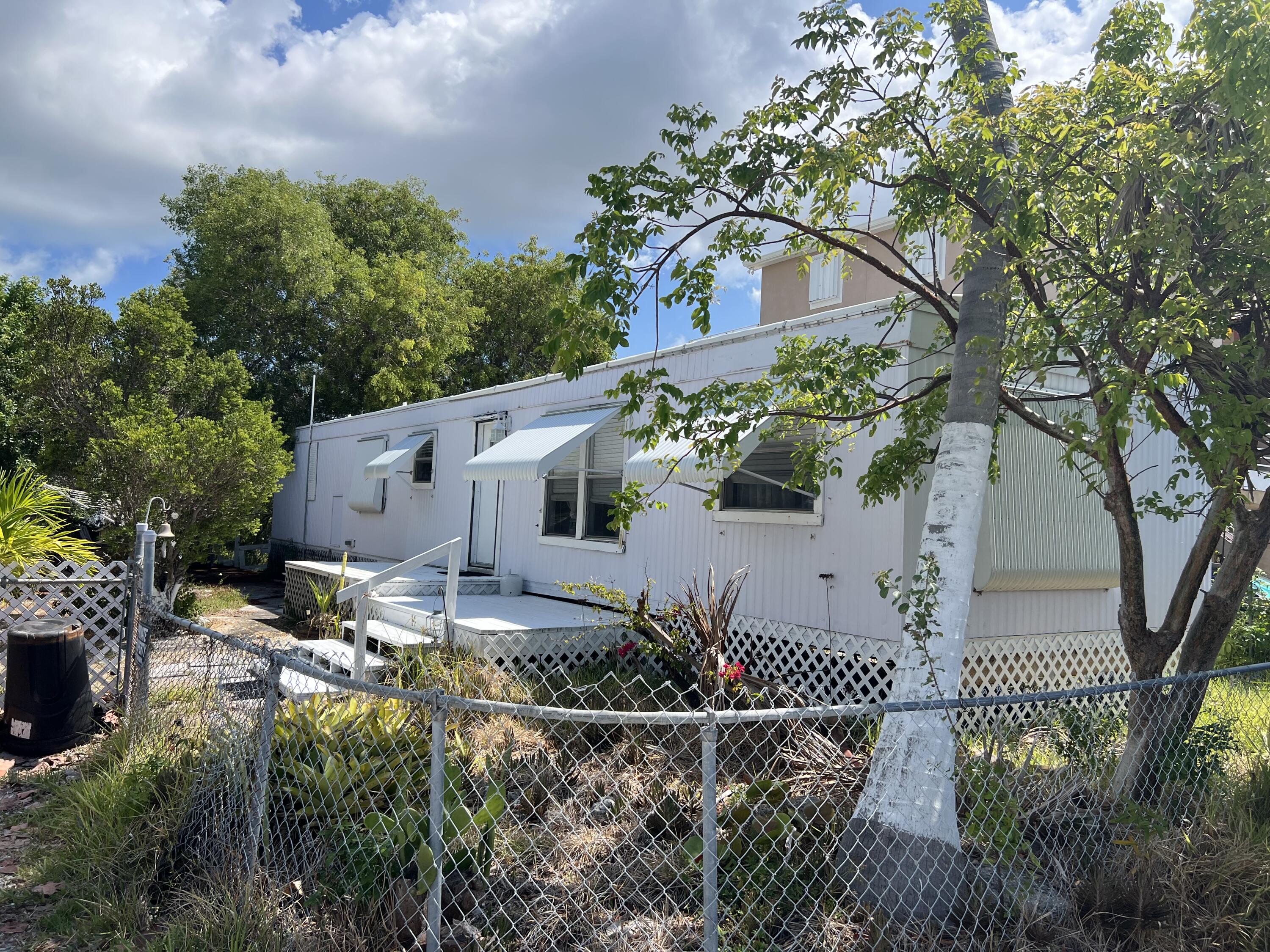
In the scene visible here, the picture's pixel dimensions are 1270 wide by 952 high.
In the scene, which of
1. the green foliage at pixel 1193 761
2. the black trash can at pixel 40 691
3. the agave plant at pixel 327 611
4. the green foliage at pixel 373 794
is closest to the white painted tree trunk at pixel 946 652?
the green foliage at pixel 1193 761

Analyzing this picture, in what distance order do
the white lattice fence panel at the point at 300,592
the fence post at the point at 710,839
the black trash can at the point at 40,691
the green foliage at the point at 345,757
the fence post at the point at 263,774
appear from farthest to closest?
the white lattice fence panel at the point at 300,592 → the black trash can at the point at 40,691 → the green foliage at the point at 345,757 → the fence post at the point at 263,774 → the fence post at the point at 710,839

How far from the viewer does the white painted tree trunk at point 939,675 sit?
369 cm

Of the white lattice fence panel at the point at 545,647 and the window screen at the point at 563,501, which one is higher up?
the window screen at the point at 563,501

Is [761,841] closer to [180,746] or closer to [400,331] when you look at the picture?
[180,746]

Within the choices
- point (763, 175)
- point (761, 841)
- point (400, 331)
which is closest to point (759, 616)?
point (761, 841)

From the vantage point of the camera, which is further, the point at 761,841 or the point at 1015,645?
the point at 1015,645

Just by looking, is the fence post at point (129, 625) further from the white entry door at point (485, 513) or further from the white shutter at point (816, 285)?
the white shutter at point (816, 285)

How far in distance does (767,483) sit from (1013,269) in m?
3.23

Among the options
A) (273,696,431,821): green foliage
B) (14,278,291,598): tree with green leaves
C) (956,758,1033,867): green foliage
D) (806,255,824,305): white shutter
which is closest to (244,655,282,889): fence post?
(273,696,431,821): green foliage

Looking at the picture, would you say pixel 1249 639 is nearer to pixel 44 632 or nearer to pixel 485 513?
pixel 485 513

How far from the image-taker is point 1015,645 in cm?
684

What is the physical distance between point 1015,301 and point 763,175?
1.78 metres

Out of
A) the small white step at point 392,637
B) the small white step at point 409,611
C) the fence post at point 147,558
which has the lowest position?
the small white step at point 392,637

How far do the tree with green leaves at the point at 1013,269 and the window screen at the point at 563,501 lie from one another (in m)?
4.72
